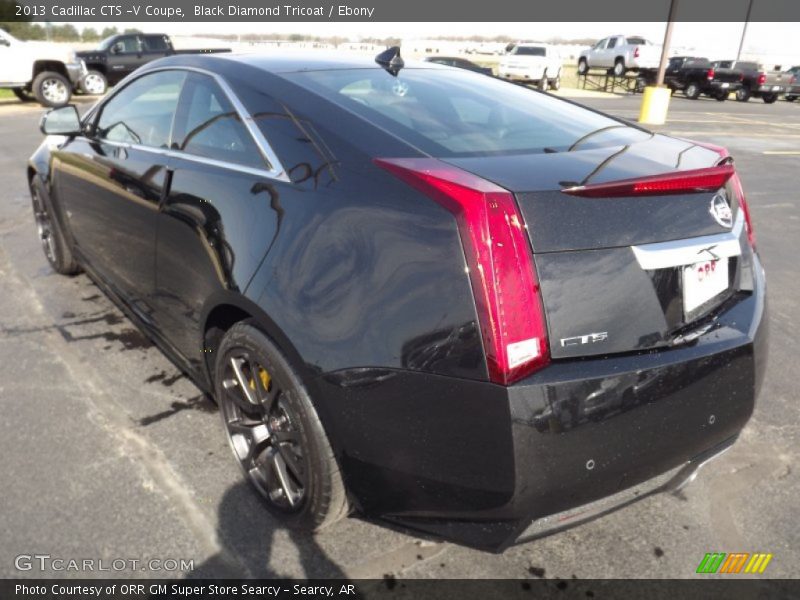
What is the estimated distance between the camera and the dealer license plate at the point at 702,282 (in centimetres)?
187

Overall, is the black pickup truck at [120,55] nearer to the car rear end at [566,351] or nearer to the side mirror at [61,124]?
the side mirror at [61,124]

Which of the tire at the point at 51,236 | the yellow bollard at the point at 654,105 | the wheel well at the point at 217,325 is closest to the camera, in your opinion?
the wheel well at the point at 217,325

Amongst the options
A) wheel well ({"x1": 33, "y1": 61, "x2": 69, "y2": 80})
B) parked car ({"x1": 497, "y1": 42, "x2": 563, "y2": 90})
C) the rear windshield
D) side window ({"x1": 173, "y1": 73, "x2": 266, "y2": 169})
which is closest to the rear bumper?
the rear windshield

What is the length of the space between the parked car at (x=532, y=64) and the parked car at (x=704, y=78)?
6.28m

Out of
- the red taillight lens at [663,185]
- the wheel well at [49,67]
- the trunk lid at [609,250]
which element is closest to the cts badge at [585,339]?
the trunk lid at [609,250]

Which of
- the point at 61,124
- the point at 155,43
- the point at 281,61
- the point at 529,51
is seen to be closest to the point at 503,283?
the point at 281,61

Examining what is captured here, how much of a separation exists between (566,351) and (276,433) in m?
1.13

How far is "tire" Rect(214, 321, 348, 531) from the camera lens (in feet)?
6.75

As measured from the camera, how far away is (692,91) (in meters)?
29.0

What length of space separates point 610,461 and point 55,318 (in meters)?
3.61

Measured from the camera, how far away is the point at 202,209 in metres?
2.47

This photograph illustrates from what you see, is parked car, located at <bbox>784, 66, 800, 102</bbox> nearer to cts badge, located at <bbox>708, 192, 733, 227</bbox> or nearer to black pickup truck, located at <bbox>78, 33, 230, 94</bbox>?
black pickup truck, located at <bbox>78, 33, 230, 94</bbox>

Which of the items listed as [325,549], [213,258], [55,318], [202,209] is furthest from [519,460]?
[55,318]

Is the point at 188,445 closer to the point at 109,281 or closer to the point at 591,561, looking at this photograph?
the point at 109,281
